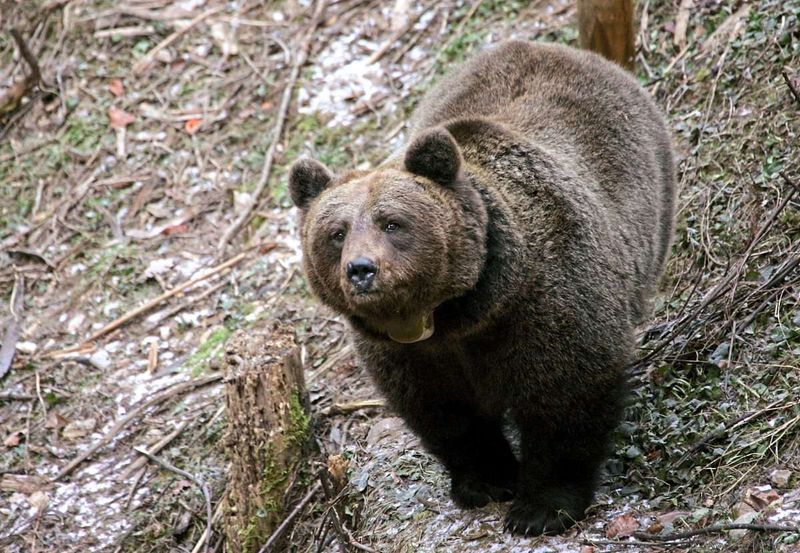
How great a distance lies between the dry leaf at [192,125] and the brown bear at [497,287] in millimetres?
6788

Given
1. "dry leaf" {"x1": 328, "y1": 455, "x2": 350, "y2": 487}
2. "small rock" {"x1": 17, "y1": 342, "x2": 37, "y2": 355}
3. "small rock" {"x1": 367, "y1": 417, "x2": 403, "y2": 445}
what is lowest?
"small rock" {"x1": 17, "y1": 342, "x2": 37, "y2": 355}

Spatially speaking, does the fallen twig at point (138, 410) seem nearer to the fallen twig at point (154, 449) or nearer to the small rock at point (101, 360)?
the fallen twig at point (154, 449)

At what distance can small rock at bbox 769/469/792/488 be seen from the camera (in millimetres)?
6127

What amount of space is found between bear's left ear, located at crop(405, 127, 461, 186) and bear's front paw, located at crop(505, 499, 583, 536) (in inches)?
93.8

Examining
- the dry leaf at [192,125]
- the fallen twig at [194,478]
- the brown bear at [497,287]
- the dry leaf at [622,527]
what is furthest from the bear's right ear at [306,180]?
the dry leaf at [192,125]

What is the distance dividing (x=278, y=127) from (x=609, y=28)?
4908 millimetres

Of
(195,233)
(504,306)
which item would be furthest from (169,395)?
(504,306)

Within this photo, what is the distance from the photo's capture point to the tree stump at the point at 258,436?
8.34m

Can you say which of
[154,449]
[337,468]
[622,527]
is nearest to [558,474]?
[622,527]

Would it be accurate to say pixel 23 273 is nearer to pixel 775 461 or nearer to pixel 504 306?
pixel 504 306

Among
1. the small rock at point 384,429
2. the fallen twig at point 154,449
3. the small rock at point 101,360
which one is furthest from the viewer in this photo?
the small rock at point 101,360

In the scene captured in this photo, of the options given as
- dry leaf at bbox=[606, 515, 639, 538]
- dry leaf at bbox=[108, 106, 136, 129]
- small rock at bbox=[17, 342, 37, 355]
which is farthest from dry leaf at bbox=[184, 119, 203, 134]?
dry leaf at bbox=[606, 515, 639, 538]

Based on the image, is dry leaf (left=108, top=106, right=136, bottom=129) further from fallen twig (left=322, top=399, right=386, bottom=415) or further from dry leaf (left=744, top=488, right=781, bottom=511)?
dry leaf (left=744, top=488, right=781, bottom=511)

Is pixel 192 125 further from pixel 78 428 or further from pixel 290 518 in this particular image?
pixel 290 518
